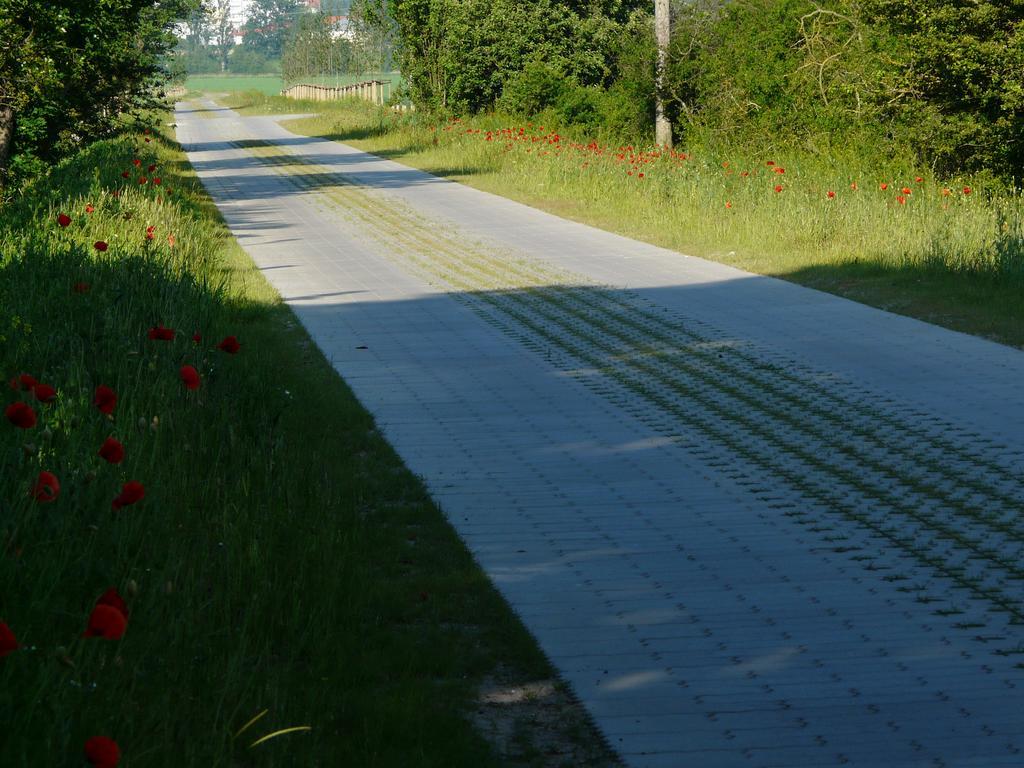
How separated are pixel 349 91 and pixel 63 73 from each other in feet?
193

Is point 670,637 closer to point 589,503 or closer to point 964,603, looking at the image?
point 964,603

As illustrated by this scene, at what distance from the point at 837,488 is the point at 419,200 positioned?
64.1 ft

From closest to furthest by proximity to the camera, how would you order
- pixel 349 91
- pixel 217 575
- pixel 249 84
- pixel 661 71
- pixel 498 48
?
pixel 217 575 → pixel 661 71 → pixel 498 48 → pixel 349 91 → pixel 249 84

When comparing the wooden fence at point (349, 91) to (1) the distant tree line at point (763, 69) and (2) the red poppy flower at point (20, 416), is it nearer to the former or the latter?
(1) the distant tree line at point (763, 69)

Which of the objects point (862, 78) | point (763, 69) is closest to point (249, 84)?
point (763, 69)

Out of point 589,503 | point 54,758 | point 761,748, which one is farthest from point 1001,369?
point 54,758

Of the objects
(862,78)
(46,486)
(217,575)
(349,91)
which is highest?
(862,78)

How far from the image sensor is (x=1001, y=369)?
10352 mm

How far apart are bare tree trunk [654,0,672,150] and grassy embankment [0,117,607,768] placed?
74.2 feet

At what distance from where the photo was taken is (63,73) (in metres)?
22.8

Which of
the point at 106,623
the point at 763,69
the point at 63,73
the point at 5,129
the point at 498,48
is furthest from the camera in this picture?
the point at 498,48

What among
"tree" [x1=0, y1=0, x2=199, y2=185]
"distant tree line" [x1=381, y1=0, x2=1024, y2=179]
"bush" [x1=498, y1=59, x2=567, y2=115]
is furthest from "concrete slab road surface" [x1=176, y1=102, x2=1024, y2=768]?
"bush" [x1=498, y1=59, x2=567, y2=115]

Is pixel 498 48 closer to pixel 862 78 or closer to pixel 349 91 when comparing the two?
pixel 862 78

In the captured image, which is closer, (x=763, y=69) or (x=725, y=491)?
(x=725, y=491)
